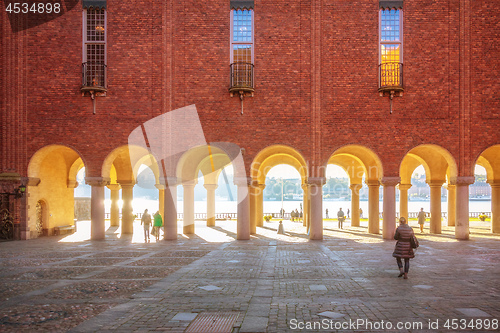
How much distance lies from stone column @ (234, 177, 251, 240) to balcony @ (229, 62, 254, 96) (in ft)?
15.3

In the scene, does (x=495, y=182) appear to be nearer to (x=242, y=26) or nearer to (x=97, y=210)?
(x=242, y=26)

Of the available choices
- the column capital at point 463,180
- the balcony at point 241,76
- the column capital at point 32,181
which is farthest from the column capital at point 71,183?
the column capital at point 463,180

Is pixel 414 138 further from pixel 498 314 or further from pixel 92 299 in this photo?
pixel 92 299

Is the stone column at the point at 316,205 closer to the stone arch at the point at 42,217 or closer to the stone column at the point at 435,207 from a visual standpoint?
the stone column at the point at 435,207

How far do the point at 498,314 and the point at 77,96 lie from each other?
20.3 meters

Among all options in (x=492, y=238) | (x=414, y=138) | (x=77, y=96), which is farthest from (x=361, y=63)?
(x=77, y=96)

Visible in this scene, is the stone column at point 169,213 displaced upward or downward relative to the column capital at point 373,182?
downward

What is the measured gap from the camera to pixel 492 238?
21.1m

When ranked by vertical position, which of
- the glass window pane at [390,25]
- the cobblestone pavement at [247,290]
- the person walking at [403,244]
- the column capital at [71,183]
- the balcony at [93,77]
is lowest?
the cobblestone pavement at [247,290]

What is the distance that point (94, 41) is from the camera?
814 inches

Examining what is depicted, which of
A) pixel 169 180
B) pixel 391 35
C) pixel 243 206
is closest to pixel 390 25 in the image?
pixel 391 35

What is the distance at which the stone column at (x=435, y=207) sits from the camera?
2373 cm

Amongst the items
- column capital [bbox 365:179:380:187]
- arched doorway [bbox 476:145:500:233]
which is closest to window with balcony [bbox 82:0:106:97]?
column capital [bbox 365:179:380:187]

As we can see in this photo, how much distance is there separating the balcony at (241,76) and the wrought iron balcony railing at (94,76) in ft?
22.5
